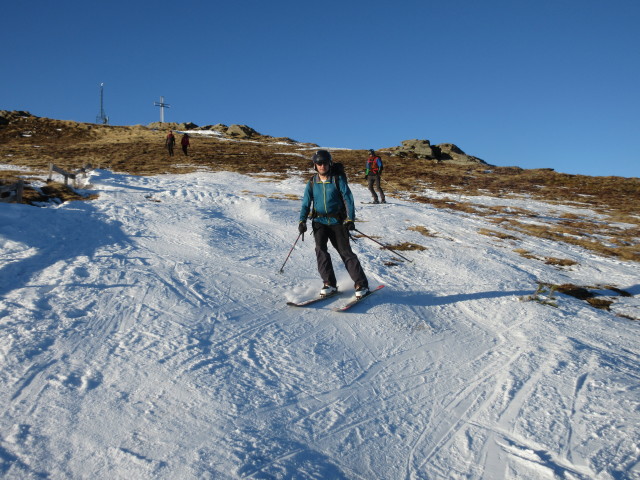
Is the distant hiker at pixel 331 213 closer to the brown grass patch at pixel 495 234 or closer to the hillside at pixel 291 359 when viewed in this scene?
the hillside at pixel 291 359

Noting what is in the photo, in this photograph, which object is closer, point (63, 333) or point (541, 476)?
point (541, 476)

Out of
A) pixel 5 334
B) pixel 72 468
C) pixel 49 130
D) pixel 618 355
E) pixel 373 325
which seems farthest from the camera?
pixel 49 130

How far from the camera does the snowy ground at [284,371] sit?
263 cm

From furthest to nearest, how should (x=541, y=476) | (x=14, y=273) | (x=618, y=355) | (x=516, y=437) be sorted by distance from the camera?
(x=14, y=273)
(x=618, y=355)
(x=516, y=437)
(x=541, y=476)

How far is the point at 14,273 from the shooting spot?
5062 mm

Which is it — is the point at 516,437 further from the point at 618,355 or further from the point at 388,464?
the point at 618,355

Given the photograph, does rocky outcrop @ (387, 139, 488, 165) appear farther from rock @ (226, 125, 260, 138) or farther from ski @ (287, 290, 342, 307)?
ski @ (287, 290, 342, 307)

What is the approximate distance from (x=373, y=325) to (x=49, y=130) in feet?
174

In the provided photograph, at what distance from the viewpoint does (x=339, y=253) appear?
17.2ft

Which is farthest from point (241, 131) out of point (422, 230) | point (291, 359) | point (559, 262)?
point (291, 359)

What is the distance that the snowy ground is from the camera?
263cm

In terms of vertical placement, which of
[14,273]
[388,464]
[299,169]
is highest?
[299,169]

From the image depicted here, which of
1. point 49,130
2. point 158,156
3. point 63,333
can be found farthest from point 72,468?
point 49,130

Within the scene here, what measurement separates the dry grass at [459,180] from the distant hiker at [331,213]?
5530mm
